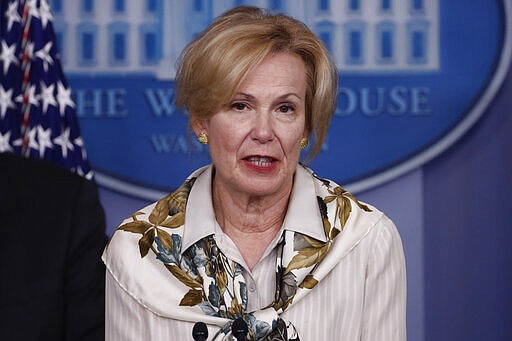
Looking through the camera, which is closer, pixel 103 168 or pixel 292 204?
pixel 292 204

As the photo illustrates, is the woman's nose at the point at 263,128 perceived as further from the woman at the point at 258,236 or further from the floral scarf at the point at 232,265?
the floral scarf at the point at 232,265

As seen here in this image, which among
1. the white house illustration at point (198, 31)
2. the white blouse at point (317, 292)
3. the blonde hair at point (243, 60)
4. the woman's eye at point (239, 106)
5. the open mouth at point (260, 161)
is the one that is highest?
the white house illustration at point (198, 31)

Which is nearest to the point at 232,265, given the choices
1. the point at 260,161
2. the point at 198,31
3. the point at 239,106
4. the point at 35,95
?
the point at 260,161

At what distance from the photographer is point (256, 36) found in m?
2.30

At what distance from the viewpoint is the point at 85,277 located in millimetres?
2479

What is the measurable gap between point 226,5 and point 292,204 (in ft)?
5.00

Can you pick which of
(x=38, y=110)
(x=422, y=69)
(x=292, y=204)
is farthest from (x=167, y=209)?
(x=422, y=69)

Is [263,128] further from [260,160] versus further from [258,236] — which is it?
[258,236]

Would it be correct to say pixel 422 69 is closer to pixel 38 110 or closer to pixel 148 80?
pixel 148 80

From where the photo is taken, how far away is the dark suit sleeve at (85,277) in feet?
8.05

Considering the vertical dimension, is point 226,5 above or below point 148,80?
above

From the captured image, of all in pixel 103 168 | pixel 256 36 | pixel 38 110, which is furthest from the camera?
pixel 103 168

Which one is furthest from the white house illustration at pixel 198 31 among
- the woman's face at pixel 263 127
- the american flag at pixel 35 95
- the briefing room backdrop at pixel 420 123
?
the woman's face at pixel 263 127

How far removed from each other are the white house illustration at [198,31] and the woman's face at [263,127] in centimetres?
139
